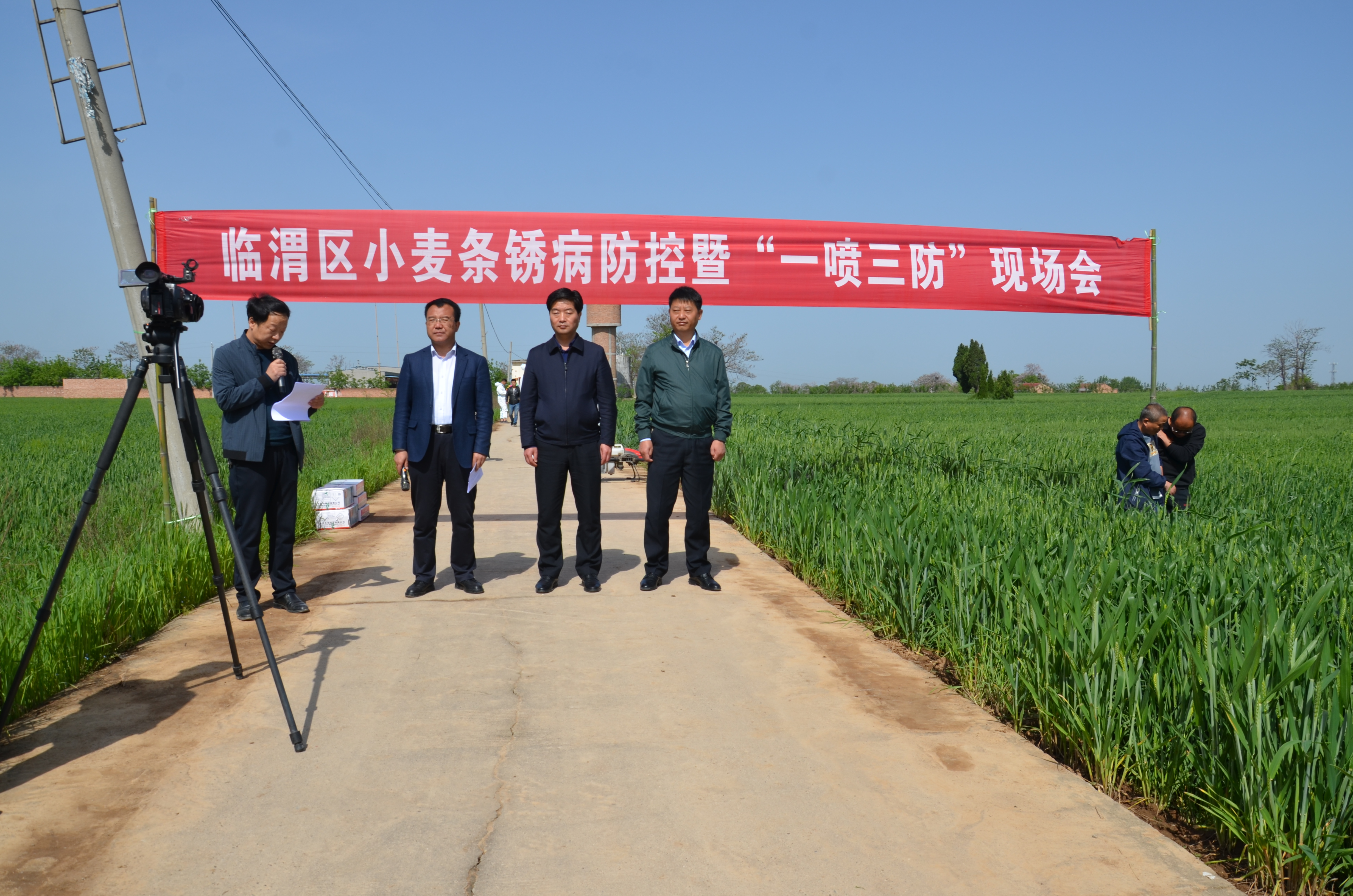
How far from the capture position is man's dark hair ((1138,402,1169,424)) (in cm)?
687

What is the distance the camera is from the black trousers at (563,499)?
5.52m

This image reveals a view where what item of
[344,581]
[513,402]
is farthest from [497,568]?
[513,402]

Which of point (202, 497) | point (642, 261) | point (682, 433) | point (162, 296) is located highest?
point (642, 261)

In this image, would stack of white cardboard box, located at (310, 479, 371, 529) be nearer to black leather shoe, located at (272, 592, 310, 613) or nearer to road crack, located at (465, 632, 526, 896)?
black leather shoe, located at (272, 592, 310, 613)

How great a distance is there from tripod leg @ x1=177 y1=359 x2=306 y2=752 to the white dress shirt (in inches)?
70.5

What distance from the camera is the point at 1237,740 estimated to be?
2.25 meters

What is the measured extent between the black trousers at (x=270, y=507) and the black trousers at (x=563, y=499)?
1.45m

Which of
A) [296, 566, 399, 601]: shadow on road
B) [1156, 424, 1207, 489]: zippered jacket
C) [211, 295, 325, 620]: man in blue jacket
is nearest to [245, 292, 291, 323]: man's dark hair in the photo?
[211, 295, 325, 620]: man in blue jacket

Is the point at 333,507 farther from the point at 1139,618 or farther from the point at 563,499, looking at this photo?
the point at 1139,618

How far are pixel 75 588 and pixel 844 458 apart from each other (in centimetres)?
700

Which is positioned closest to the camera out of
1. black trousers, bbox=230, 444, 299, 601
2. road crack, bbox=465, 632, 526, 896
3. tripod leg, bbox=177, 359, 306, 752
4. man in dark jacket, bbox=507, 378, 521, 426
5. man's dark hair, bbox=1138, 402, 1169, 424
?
road crack, bbox=465, 632, 526, 896

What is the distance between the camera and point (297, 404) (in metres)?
4.46

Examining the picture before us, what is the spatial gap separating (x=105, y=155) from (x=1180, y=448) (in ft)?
27.7

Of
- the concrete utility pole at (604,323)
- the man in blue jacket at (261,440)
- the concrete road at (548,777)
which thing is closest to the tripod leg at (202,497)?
the concrete road at (548,777)
